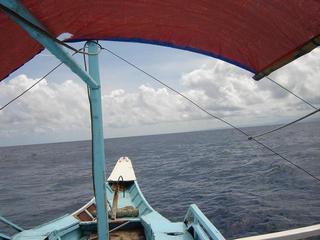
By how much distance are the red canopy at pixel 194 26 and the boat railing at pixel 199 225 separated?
398 cm

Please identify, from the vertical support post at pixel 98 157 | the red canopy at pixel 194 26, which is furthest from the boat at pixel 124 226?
the red canopy at pixel 194 26

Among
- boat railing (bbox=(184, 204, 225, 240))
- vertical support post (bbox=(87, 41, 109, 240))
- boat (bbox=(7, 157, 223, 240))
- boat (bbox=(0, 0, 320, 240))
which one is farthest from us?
boat (bbox=(7, 157, 223, 240))

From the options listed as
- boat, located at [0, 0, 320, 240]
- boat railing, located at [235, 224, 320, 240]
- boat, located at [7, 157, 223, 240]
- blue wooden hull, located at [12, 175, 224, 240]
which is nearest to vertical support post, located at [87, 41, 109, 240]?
boat, located at [0, 0, 320, 240]

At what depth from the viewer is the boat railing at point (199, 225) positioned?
21.1 ft

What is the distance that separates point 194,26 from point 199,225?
5560 mm

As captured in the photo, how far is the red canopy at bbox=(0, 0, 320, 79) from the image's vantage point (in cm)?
272

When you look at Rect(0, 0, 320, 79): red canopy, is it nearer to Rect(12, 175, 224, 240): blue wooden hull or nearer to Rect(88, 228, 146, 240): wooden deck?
Rect(12, 175, 224, 240): blue wooden hull

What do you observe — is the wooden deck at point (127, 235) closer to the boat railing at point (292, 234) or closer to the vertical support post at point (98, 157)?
the vertical support post at point (98, 157)

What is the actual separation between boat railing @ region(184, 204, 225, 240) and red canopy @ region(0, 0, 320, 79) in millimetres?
3979

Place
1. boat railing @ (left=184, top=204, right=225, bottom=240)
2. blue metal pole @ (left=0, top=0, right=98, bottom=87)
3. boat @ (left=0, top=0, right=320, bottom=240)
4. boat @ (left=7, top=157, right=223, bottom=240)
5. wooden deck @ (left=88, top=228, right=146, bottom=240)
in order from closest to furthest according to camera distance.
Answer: blue metal pole @ (left=0, top=0, right=98, bottom=87) → boat @ (left=0, top=0, right=320, bottom=240) → boat railing @ (left=184, top=204, right=225, bottom=240) → boat @ (left=7, top=157, right=223, bottom=240) → wooden deck @ (left=88, top=228, right=146, bottom=240)

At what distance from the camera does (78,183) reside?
41562mm

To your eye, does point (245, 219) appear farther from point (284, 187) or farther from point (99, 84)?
point (99, 84)

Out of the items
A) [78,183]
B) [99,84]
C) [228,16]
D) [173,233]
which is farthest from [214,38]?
[78,183]

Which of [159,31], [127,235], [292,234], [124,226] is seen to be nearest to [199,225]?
[127,235]
